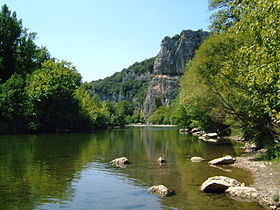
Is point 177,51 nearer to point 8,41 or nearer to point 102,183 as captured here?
point 8,41

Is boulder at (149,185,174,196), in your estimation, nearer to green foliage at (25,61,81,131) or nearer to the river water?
the river water

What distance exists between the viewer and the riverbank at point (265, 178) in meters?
11.7

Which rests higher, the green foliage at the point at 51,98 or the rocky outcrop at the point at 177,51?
the rocky outcrop at the point at 177,51

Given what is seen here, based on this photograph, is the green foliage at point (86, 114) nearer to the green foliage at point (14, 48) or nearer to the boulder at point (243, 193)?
the green foliage at point (14, 48)

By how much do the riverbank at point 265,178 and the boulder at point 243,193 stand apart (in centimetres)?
28

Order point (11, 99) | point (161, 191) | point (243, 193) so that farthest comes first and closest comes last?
point (11, 99)
point (161, 191)
point (243, 193)

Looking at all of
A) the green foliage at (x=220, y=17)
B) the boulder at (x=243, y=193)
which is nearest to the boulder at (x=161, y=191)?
the boulder at (x=243, y=193)

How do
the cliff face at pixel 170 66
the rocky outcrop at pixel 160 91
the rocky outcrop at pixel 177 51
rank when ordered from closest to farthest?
the rocky outcrop at pixel 177 51
the cliff face at pixel 170 66
the rocky outcrop at pixel 160 91


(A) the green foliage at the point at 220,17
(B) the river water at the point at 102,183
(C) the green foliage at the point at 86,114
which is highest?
(A) the green foliage at the point at 220,17

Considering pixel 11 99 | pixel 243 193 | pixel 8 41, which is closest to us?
pixel 243 193

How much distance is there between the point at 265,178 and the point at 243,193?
3.75 m

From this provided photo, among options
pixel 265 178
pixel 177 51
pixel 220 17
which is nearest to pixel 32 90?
pixel 220 17

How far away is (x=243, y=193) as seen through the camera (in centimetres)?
1284

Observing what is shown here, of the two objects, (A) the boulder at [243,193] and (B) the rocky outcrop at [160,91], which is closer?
(A) the boulder at [243,193]
